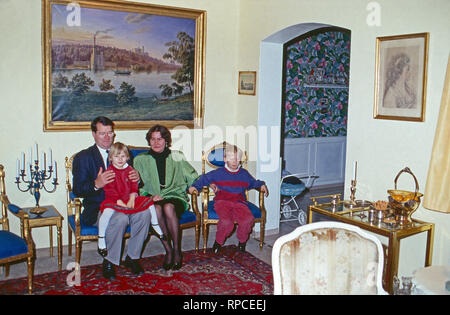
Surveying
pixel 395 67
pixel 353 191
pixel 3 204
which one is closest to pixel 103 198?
pixel 3 204

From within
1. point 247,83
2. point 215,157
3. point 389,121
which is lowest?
point 215,157

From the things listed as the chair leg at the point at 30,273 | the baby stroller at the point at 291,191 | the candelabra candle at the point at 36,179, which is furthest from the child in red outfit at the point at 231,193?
the chair leg at the point at 30,273

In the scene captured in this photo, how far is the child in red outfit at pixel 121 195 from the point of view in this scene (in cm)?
430

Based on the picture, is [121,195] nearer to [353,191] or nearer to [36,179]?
[36,179]

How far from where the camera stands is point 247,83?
18.7 ft

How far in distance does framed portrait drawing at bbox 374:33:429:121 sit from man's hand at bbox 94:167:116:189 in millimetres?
2431

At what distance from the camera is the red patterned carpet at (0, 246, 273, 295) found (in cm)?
405

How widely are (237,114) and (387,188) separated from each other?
2404mm

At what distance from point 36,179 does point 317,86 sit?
5360 mm

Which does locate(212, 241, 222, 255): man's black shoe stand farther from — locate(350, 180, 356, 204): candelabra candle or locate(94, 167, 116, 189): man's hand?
locate(350, 180, 356, 204): candelabra candle

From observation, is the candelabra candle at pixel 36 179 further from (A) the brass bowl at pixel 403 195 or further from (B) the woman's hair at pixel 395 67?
(B) the woman's hair at pixel 395 67

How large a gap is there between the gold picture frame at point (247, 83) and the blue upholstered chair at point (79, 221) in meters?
1.43

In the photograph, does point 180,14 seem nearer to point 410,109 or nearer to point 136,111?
point 136,111
